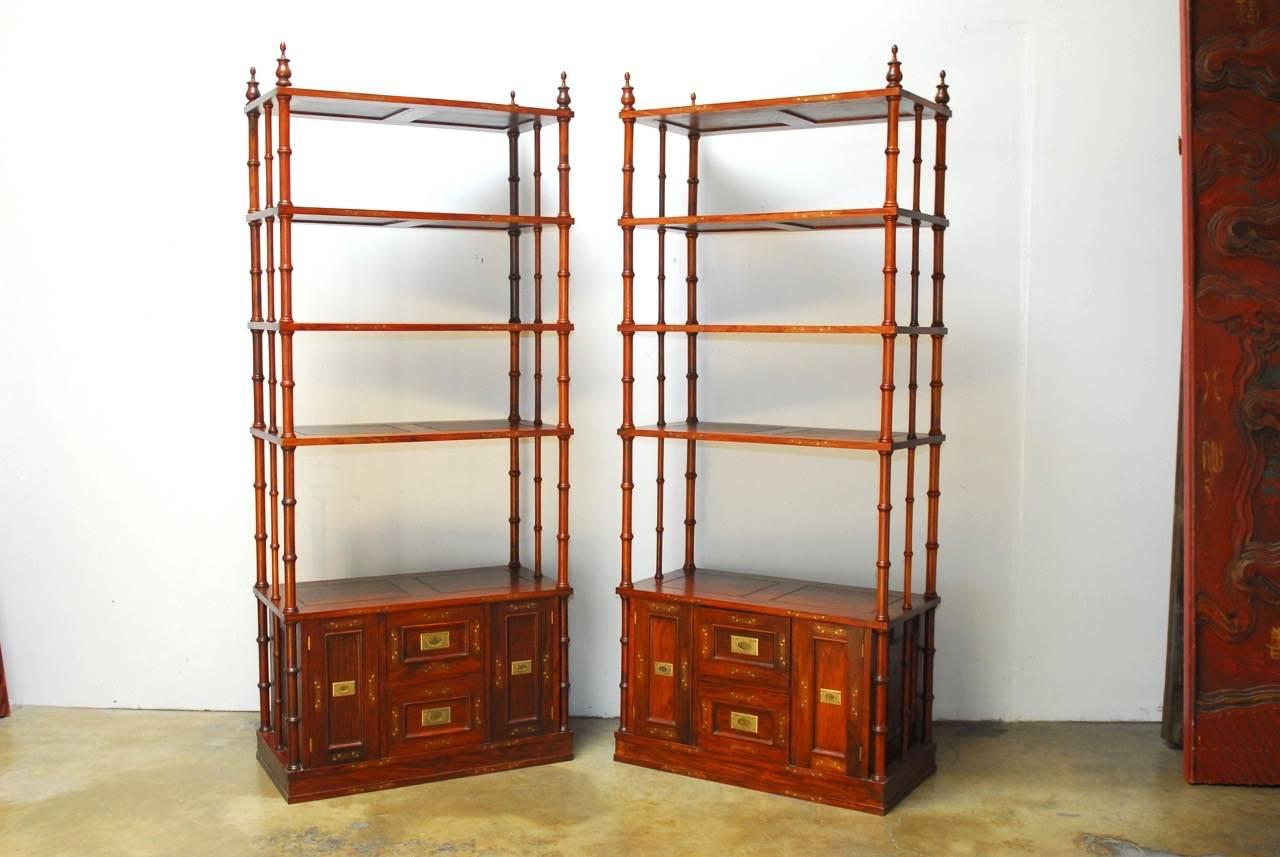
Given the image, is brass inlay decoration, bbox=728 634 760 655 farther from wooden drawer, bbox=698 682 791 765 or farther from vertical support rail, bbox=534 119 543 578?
vertical support rail, bbox=534 119 543 578

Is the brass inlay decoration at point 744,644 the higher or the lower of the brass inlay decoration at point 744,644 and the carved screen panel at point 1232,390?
the lower

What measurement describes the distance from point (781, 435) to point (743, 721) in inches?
39.3

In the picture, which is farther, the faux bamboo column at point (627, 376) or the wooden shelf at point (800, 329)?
the faux bamboo column at point (627, 376)

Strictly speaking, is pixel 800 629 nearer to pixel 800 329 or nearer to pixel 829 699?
pixel 829 699

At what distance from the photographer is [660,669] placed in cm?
461

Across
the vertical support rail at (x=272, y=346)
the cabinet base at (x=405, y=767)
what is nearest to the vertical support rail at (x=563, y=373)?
the cabinet base at (x=405, y=767)

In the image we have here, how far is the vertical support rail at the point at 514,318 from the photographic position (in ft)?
16.2

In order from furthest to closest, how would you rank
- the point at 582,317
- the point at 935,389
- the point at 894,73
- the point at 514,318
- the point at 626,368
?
the point at 582,317, the point at 514,318, the point at 626,368, the point at 935,389, the point at 894,73

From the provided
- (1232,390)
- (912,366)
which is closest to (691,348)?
(912,366)

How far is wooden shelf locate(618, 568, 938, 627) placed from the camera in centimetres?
434

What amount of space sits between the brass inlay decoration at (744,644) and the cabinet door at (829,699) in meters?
0.14

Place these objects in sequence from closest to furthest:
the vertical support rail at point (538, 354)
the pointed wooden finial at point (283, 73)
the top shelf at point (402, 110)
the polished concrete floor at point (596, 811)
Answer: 1. the polished concrete floor at point (596, 811)
2. the pointed wooden finial at point (283, 73)
3. the top shelf at point (402, 110)
4. the vertical support rail at point (538, 354)

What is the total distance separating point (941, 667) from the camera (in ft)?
16.9

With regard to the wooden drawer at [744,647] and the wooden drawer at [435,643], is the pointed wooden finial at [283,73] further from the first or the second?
the wooden drawer at [744,647]
